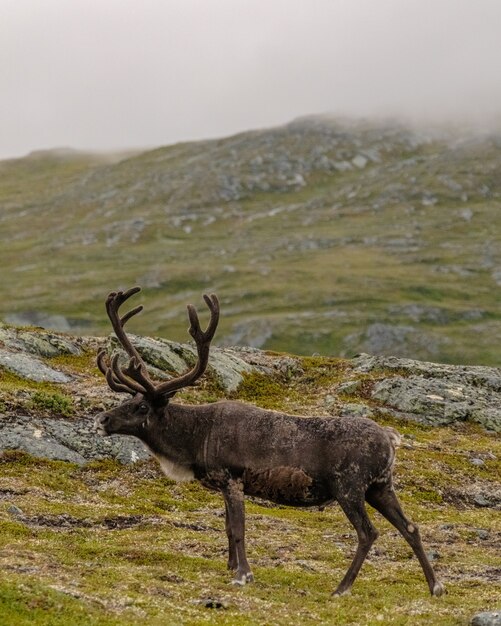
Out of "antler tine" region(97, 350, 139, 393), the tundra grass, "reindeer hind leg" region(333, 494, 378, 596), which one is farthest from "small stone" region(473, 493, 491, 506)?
"antler tine" region(97, 350, 139, 393)

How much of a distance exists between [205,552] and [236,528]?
2832 mm

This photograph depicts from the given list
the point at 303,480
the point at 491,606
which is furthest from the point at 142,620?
the point at 491,606

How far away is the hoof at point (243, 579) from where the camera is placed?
17.5 meters

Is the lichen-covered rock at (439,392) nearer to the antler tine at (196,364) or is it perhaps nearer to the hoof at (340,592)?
the antler tine at (196,364)

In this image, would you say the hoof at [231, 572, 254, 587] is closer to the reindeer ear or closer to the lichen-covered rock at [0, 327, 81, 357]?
the reindeer ear

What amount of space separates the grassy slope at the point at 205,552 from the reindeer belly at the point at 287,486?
6.02 ft

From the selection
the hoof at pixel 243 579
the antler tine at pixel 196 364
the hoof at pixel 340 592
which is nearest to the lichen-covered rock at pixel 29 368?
the antler tine at pixel 196 364

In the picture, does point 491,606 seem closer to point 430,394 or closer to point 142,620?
point 142,620

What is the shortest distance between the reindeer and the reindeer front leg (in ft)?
0.07

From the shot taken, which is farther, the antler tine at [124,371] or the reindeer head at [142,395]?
the reindeer head at [142,395]

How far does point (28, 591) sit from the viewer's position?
1405cm

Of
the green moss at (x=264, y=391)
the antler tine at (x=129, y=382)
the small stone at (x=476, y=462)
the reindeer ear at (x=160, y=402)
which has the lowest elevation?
the small stone at (x=476, y=462)

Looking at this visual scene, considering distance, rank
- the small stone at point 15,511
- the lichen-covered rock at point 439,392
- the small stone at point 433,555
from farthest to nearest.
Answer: the lichen-covered rock at point 439,392 → the small stone at point 15,511 → the small stone at point 433,555

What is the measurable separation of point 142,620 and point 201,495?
1530 cm
